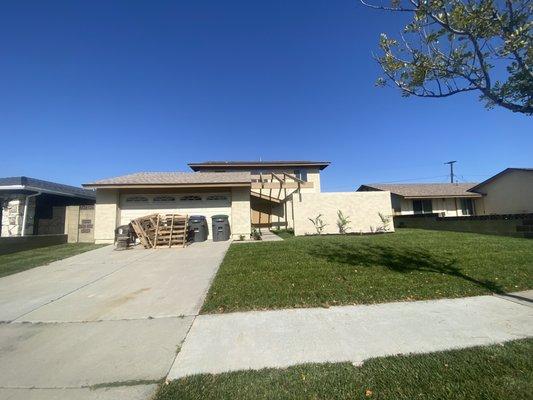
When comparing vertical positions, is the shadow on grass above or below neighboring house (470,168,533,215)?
below

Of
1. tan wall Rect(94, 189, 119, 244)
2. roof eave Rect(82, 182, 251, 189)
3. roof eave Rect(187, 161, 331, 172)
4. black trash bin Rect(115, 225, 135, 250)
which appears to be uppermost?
roof eave Rect(187, 161, 331, 172)

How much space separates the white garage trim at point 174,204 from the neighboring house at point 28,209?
367 cm

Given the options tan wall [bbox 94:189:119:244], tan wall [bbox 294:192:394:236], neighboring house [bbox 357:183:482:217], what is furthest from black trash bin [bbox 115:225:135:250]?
neighboring house [bbox 357:183:482:217]

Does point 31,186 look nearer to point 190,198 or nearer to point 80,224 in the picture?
point 80,224

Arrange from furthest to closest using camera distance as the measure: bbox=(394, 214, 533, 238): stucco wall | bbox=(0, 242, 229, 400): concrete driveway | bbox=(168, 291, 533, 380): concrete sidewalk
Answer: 1. bbox=(394, 214, 533, 238): stucco wall
2. bbox=(168, 291, 533, 380): concrete sidewalk
3. bbox=(0, 242, 229, 400): concrete driveway

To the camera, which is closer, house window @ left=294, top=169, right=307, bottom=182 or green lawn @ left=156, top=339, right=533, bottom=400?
green lawn @ left=156, top=339, right=533, bottom=400

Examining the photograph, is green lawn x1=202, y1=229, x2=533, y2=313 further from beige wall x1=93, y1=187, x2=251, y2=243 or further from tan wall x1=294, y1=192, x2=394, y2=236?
tan wall x1=294, y1=192, x2=394, y2=236

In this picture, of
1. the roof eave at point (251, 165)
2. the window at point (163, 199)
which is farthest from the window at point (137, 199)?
the roof eave at point (251, 165)

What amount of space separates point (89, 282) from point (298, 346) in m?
5.76

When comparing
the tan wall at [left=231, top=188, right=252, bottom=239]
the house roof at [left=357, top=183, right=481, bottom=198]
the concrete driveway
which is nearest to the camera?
the concrete driveway

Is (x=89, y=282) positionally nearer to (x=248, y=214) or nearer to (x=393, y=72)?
(x=393, y=72)

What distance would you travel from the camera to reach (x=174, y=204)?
1527 cm

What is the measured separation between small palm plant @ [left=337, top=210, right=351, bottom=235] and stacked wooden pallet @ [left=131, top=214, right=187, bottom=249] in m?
7.93

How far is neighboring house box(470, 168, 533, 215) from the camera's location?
64.7ft
